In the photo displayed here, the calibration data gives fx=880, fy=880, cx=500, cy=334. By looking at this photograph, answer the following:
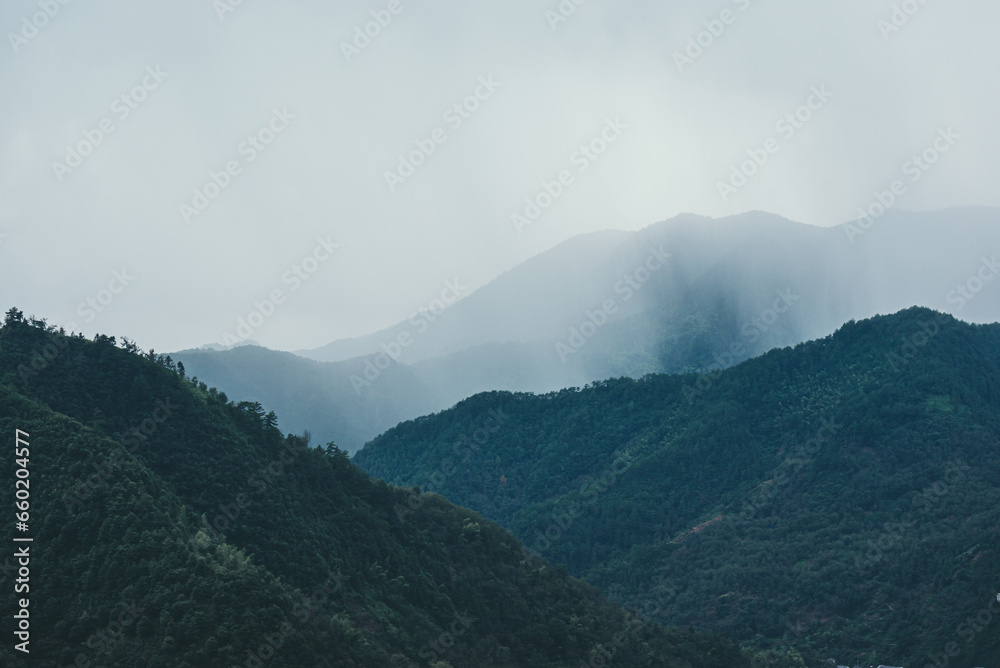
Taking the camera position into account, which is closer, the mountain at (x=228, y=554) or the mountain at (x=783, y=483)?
the mountain at (x=228, y=554)

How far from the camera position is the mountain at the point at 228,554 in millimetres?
37312

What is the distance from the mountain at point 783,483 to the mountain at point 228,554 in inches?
869

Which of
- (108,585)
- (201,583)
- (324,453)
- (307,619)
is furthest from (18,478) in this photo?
(324,453)

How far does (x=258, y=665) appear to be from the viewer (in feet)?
117

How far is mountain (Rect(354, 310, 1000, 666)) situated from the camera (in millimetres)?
79125

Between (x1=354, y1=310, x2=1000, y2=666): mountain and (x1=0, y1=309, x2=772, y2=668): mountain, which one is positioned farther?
(x1=354, y1=310, x2=1000, y2=666): mountain

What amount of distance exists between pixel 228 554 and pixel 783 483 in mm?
84481

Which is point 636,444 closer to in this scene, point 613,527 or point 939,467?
point 613,527

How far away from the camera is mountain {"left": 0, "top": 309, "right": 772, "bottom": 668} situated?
37.3 m

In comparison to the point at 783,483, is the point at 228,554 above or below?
above

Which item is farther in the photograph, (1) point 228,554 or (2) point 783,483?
(2) point 783,483

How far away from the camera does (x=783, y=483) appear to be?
110875 millimetres

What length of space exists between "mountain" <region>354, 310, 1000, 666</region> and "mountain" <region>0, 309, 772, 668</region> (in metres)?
22.1

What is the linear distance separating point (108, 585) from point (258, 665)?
27.7ft
